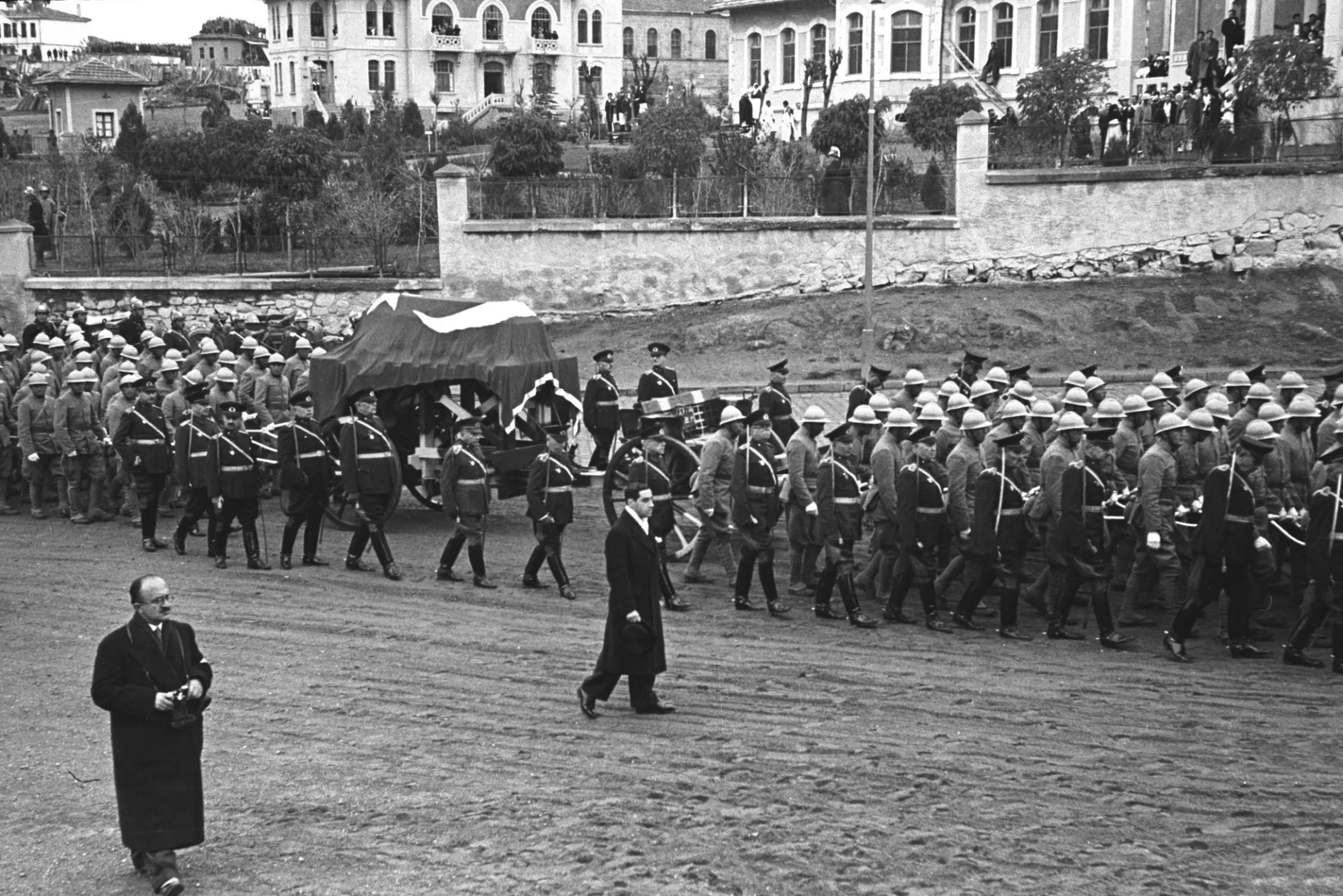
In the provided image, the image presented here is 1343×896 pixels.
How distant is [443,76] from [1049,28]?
49.9 metres

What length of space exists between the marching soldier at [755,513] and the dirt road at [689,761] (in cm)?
33

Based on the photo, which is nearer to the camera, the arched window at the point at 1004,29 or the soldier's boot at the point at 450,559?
the soldier's boot at the point at 450,559

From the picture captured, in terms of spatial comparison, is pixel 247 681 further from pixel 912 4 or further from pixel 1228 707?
pixel 912 4

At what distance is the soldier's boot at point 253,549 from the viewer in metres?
14.7

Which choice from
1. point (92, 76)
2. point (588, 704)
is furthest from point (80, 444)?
point (92, 76)

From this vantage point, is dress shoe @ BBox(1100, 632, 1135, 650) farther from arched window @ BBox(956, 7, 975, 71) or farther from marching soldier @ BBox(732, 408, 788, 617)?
arched window @ BBox(956, 7, 975, 71)

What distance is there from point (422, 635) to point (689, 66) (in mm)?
97359

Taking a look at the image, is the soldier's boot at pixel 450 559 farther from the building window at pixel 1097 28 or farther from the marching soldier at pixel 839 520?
the building window at pixel 1097 28

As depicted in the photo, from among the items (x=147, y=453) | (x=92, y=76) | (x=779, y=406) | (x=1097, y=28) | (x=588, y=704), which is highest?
(x=92, y=76)

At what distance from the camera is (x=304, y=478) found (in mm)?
14664

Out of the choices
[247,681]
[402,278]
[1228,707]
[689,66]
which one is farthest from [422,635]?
[689,66]

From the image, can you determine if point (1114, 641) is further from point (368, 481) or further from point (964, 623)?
point (368, 481)

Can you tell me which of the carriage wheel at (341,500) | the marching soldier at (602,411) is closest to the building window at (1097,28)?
the marching soldier at (602,411)

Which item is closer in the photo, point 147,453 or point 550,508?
point 550,508
